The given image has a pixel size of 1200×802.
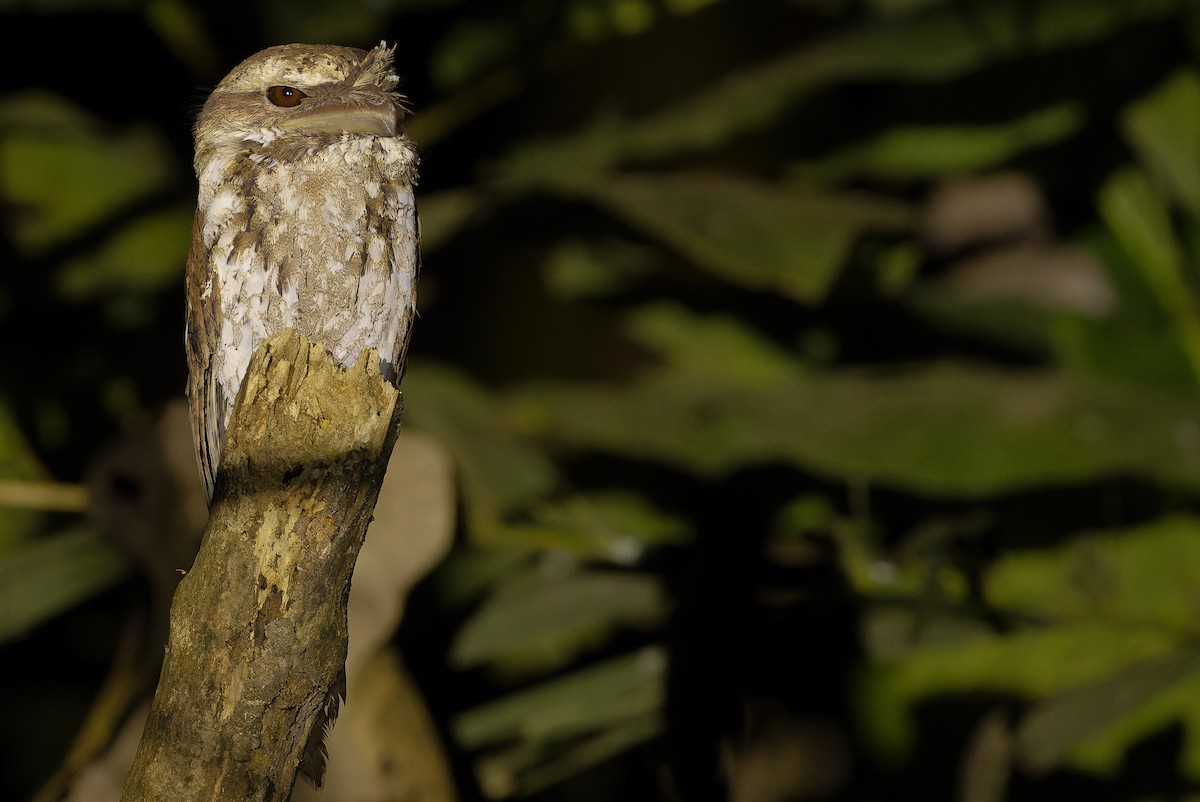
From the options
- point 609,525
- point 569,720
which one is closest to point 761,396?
point 609,525

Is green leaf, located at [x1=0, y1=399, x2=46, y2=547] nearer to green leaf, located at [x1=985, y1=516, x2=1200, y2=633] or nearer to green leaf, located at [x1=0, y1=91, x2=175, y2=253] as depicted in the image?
green leaf, located at [x1=0, y1=91, x2=175, y2=253]

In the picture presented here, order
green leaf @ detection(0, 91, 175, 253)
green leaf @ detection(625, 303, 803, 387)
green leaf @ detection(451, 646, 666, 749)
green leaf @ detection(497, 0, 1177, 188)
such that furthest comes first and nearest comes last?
green leaf @ detection(625, 303, 803, 387) < green leaf @ detection(0, 91, 175, 253) < green leaf @ detection(497, 0, 1177, 188) < green leaf @ detection(451, 646, 666, 749)

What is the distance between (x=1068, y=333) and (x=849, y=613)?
143 cm

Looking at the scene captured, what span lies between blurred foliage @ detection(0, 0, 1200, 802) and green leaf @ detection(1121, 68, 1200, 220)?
0.05 ft

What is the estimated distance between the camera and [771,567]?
3.92 metres

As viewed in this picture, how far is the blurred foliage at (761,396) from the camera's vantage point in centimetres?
369

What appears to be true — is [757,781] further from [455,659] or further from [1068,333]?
[1068,333]

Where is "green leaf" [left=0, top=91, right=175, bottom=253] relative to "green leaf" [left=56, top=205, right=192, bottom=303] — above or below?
above

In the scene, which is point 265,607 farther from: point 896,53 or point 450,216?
point 896,53

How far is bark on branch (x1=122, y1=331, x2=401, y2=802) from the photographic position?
5.85ft

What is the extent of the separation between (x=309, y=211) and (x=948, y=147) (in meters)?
3.08

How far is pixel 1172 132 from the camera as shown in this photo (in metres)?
4.42

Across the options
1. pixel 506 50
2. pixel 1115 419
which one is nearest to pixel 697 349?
pixel 506 50

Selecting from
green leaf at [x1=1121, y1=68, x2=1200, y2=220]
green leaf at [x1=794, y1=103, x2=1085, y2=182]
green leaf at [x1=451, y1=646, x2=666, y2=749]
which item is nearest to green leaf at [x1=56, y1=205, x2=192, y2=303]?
green leaf at [x1=451, y1=646, x2=666, y2=749]
